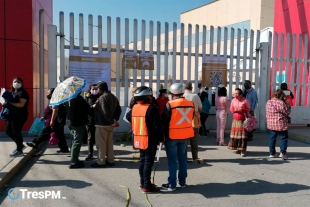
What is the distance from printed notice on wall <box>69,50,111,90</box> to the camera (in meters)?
7.95

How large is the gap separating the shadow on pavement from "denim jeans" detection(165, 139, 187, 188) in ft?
0.68

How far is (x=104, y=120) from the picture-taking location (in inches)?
213

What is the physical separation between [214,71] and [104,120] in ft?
16.5

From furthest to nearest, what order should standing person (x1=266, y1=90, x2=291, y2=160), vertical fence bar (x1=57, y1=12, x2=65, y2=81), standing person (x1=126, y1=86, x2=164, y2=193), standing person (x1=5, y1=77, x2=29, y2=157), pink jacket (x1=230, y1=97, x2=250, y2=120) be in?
vertical fence bar (x1=57, y1=12, x2=65, y2=81) < pink jacket (x1=230, y1=97, x2=250, y2=120) < standing person (x1=266, y1=90, x2=291, y2=160) < standing person (x1=5, y1=77, x2=29, y2=157) < standing person (x1=126, y1=86, x2=164, y2=193)

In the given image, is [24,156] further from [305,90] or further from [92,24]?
[305,90]

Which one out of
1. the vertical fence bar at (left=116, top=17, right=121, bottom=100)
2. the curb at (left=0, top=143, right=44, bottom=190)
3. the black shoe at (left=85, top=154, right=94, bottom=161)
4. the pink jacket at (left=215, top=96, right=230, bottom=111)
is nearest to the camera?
the curb at (left=0, top=143, right=44, bottom=190)

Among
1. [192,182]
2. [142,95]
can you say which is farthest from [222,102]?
[142,95]

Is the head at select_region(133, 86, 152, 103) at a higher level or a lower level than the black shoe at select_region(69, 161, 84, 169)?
higher

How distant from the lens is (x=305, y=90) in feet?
34.6

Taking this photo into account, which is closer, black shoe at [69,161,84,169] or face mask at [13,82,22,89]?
black shoe at [69,161,84,169]

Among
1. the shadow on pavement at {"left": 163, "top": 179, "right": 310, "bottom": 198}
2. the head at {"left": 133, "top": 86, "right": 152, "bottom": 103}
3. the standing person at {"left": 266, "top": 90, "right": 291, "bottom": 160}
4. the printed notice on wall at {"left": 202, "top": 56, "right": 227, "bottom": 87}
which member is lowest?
the shadow on pavement at {"left": 163, "top": 179, "right": 310, "bottom": 198}

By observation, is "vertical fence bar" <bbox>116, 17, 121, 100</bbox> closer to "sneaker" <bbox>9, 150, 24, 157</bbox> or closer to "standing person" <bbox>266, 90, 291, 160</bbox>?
"sneaker" <bbox>9, 150, 24, 157</bbox>

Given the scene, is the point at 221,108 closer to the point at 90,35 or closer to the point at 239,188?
the point at 239,188

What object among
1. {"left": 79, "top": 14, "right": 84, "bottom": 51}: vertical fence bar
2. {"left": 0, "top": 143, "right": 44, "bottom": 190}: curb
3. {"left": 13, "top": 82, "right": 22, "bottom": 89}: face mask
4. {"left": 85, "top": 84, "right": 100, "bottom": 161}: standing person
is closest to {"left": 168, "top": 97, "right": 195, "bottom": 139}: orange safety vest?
{"left": 85, "top": 84, "right": 100, "bottom": 161}: standing person
